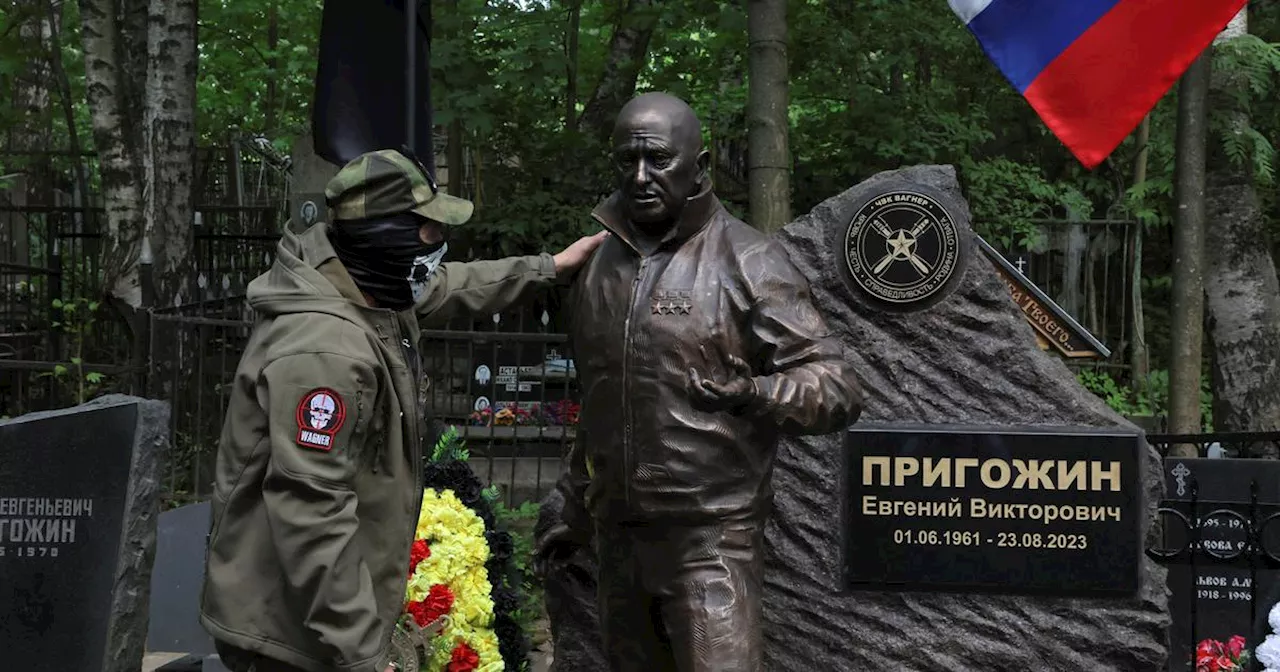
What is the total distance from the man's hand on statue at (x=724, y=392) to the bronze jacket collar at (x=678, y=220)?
574 mm

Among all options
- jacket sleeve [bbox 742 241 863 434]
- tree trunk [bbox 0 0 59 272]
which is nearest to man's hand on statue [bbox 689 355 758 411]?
jacket sleeve [bbox 742 241 863 434]

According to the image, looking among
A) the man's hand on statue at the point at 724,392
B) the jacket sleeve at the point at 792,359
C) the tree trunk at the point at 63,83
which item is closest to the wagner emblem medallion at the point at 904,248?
the jacket sleeve at the point at 792,359

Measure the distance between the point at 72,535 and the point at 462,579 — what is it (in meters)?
1.43

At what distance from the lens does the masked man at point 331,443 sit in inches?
114

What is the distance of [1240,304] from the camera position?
8422 mm

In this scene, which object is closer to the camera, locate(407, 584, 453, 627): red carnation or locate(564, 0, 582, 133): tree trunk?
locate(407, 584, 453, 627): red carnation

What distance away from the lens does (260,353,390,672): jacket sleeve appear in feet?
9.45

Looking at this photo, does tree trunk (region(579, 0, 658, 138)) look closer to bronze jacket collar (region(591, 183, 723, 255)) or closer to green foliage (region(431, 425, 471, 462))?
green foliage (region(431, 425, 471, 462))

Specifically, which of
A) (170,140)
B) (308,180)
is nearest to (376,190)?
(308,180)

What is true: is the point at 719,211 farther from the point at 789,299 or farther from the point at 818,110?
the point at 818,110

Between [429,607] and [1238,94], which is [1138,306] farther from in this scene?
[429,607]

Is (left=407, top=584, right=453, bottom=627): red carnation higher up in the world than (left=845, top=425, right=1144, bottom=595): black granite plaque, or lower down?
lower down

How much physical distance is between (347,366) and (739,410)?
0.93 m

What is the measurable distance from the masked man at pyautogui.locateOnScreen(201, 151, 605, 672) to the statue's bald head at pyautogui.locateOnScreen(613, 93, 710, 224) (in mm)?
486
